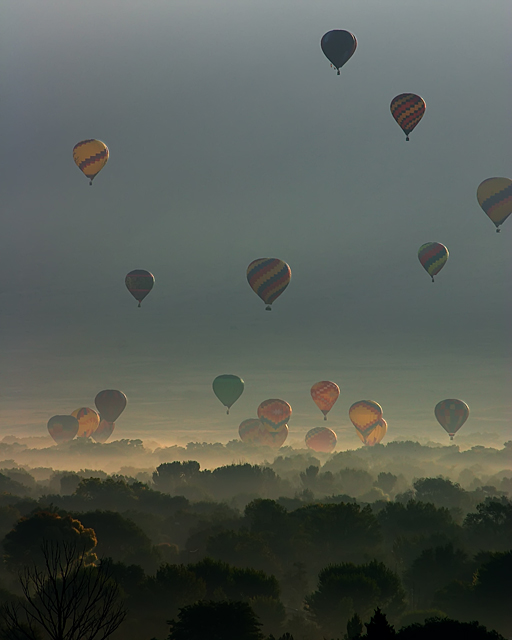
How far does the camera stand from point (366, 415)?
148 metres

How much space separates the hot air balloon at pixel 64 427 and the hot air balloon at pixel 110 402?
3366cm

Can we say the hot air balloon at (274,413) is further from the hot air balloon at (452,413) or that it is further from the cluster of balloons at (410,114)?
the cluster of balloons at (410,114)

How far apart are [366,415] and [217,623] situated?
106m

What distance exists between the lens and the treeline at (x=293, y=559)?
53281 millimetres

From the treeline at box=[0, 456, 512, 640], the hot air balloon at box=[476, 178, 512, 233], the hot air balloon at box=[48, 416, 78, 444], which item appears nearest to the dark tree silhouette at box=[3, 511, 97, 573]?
the treeline at box=[0, 456, 512, 640]

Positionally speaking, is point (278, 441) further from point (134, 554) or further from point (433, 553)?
point (433, 553)

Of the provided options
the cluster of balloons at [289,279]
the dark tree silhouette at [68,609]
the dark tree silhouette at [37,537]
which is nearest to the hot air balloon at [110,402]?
the cluster of balloons at [289,279]

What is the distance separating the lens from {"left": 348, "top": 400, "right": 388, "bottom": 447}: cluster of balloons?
484ft

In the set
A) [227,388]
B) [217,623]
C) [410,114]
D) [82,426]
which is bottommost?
[217,623]

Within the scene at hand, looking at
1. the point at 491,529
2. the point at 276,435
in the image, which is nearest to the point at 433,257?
the point at 491,529

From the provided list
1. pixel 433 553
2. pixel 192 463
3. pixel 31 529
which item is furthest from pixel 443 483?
pixel 31 529

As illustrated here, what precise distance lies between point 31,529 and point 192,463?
119 m

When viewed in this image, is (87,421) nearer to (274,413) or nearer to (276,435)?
(276,435)

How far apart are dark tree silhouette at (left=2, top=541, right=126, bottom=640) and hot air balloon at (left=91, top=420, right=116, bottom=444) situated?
94134mm
